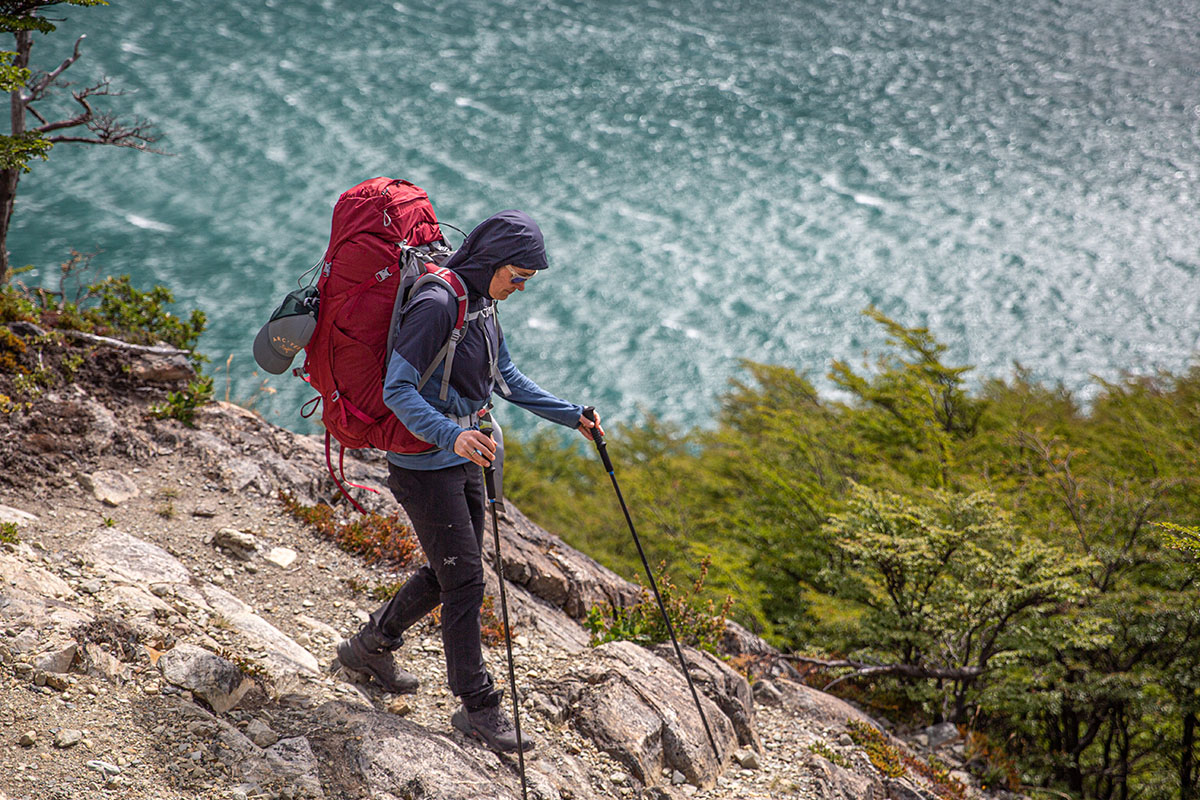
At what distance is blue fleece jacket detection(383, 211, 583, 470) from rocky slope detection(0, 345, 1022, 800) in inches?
57.1

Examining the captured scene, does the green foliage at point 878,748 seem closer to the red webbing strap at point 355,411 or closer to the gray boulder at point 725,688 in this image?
the gray boulder at point 725,688

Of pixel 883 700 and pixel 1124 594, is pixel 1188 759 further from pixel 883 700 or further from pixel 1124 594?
pixel 883 700

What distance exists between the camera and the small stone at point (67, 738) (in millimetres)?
3572

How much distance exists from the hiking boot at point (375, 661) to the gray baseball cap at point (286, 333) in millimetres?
1563

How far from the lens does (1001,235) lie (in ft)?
121

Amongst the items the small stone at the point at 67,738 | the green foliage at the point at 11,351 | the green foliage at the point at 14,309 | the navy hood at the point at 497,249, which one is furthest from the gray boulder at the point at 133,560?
the navy hood at the point at 497,249

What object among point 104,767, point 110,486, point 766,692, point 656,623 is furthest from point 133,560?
point 766,692

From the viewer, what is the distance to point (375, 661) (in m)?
4.62

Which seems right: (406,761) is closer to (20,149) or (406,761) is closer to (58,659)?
(58,659)

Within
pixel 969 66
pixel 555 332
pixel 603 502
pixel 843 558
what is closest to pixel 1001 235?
pixel 969 66

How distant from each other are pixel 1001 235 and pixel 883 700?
3356 cm

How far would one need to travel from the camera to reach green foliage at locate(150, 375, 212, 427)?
659cm

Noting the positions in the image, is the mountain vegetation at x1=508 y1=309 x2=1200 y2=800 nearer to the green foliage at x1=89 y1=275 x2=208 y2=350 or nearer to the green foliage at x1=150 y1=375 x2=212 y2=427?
the green foliage at x1=150 y1=375 x2=212 y2=427

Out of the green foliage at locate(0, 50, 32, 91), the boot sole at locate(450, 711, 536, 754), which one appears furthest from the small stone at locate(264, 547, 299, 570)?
the green foliage at locate(0, 50, 32, 91)
